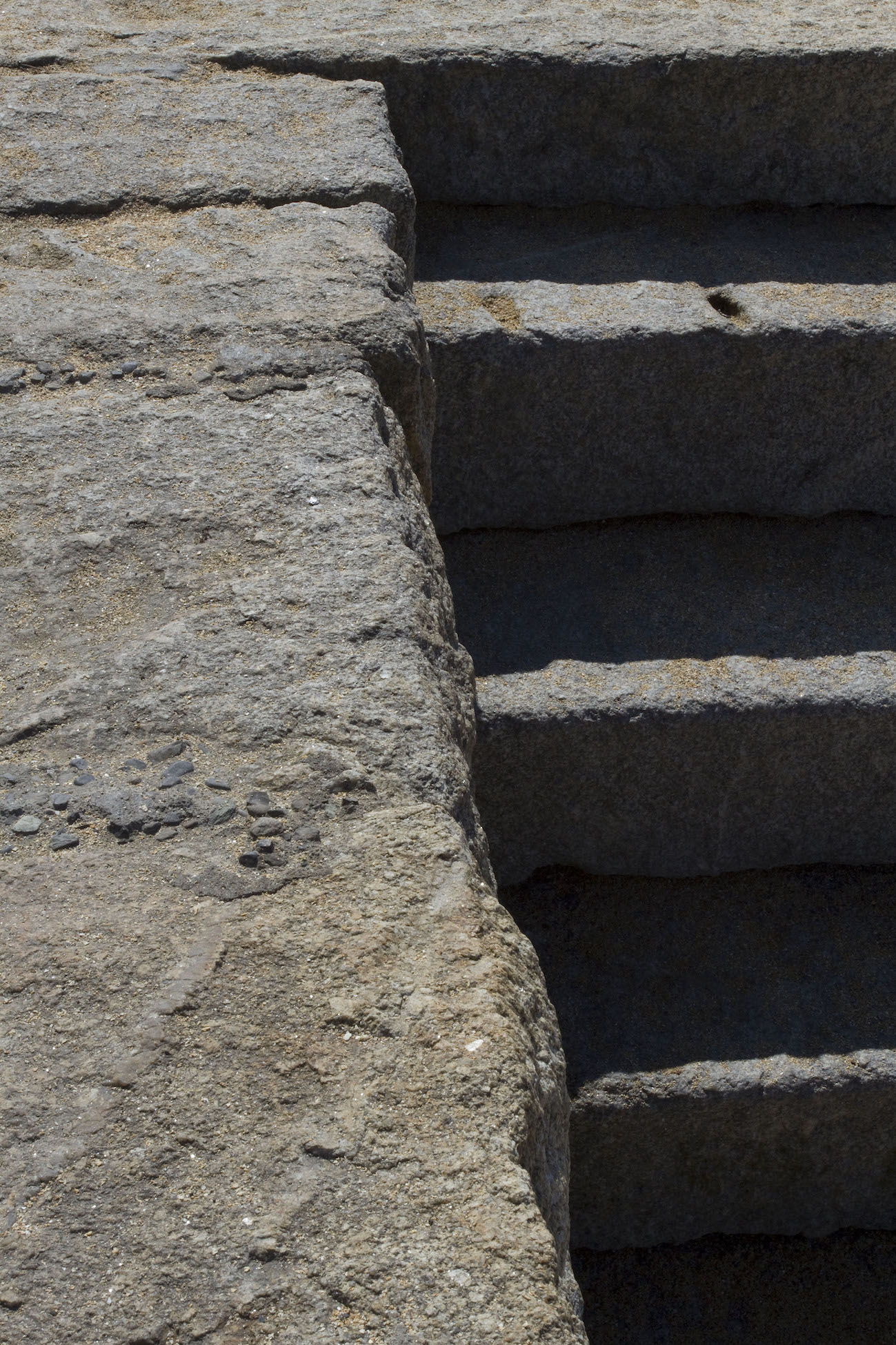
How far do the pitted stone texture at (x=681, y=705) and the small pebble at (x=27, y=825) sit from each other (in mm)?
706

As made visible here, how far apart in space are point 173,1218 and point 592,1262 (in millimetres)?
1094

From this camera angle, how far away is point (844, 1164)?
157 centimetres

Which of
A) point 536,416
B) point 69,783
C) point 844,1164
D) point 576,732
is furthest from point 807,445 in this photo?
point 69,783

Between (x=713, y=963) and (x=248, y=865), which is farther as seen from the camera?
(x=713, y=963)

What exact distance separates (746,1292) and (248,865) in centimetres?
109

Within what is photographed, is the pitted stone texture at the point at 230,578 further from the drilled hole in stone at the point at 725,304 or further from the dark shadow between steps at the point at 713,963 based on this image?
the drilled hole in stone at the point at 725,304

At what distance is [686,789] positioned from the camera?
161 cm

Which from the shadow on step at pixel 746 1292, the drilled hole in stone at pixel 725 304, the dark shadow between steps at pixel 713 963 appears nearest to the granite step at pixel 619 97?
the drilled hole in stone at pixel 725 304

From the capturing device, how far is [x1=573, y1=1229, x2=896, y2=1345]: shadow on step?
156 centimetres

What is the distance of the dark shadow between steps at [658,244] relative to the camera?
188cm

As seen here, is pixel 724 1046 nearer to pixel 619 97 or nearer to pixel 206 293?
pixel 206 293

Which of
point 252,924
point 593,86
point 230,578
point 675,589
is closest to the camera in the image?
point 252,924

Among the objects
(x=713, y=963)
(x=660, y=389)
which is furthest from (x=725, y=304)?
(x=713, y=963)

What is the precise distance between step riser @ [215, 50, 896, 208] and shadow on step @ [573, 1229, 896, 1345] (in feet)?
5.05
